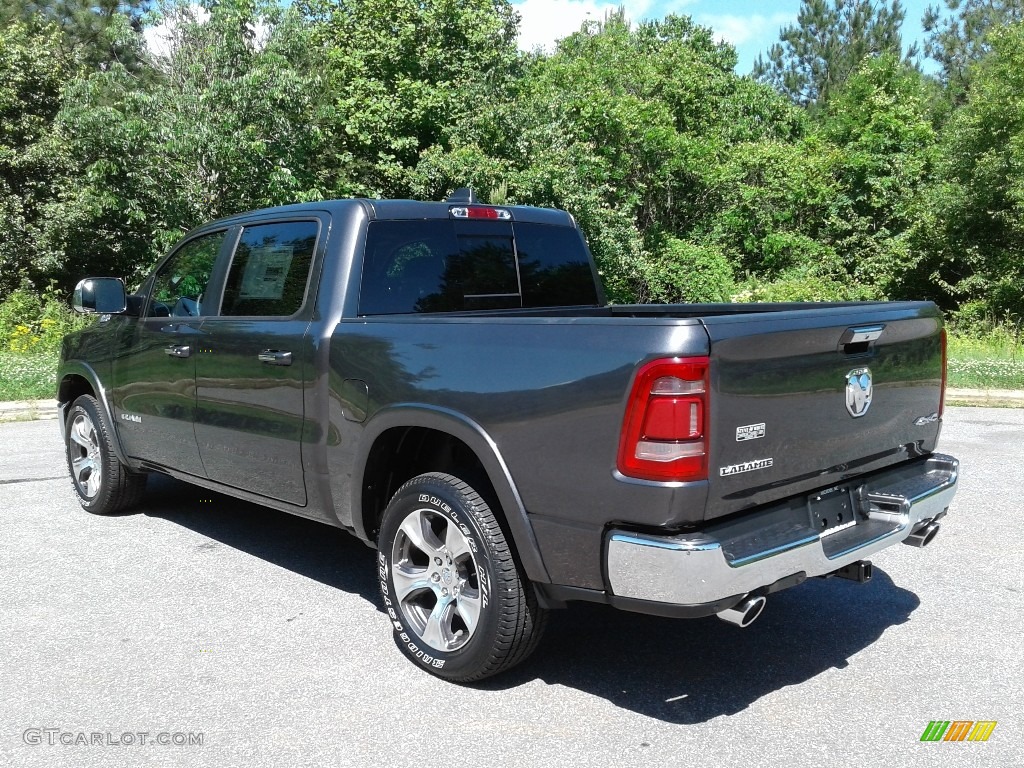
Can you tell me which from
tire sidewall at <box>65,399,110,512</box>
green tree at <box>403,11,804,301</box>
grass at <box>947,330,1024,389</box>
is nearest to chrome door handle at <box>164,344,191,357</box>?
tire sidewall at <box>65,399,110,512</box>

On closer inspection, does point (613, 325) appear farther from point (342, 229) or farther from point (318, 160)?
point (318, 160)

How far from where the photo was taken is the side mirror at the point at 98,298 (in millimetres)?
5715

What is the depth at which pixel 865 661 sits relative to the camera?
4.03m

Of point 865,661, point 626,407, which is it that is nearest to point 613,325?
point 626,407

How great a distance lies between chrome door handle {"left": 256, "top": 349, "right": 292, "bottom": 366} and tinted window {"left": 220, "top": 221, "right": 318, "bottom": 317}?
0.65 feet

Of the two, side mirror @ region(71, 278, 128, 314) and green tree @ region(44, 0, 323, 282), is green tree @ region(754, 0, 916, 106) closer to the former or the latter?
green tree @ region(44, 0, 323, 282)

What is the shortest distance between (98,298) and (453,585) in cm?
322

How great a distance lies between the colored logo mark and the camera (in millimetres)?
3348

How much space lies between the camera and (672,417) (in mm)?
3076

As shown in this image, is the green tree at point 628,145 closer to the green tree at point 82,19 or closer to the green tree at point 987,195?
the green tree at point 987,195

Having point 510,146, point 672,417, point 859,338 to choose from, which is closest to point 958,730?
point 859,338

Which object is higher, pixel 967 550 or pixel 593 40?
pixel 593 40

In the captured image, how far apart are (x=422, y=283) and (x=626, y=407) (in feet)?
5.79

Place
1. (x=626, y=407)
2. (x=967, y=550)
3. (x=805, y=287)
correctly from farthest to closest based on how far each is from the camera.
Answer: (x=805, y=287)
(x=967, y=550)
(x=626, y=407)
